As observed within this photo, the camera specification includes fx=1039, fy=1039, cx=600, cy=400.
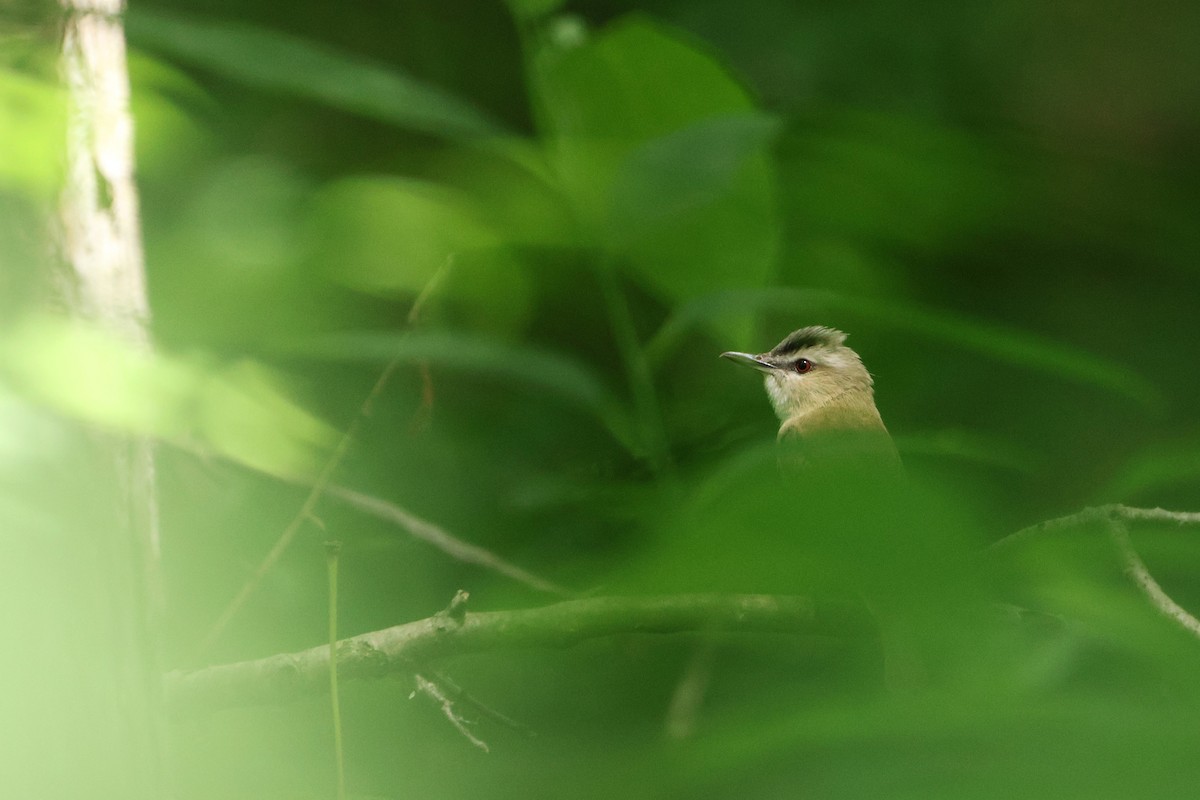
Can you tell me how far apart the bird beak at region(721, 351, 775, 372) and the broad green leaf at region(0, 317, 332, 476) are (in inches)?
25.9

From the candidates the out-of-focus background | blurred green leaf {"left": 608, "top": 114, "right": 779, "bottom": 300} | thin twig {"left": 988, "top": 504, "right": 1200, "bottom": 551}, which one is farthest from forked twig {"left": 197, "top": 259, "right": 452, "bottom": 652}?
thin twig {"left": 988, "top": 504, "right": 1200, "bottom": 551}

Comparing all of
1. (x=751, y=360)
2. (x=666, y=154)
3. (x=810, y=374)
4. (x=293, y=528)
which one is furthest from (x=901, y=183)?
(x=810, y=374)

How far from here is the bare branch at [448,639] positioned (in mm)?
895

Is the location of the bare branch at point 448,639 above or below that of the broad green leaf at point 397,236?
below

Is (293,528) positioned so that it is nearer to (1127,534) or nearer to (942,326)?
(942,326)

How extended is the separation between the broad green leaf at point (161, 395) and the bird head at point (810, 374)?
95 centimetres

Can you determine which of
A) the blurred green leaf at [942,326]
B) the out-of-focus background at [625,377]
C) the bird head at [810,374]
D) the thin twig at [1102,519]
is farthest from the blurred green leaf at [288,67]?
the bird head at [810,374]

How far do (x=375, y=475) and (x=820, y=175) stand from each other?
910 mm

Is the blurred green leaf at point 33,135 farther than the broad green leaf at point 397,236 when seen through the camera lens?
No

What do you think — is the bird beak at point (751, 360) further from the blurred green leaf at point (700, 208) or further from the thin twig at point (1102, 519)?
the thin twig at point (1102, 519)

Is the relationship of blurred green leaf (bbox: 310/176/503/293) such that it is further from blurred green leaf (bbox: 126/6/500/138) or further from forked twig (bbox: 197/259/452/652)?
blurred green leaf (bbox: 126/6/500/138)

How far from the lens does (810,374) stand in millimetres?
2328

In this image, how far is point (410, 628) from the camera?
1.11m

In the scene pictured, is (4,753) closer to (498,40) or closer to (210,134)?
(210,134)
